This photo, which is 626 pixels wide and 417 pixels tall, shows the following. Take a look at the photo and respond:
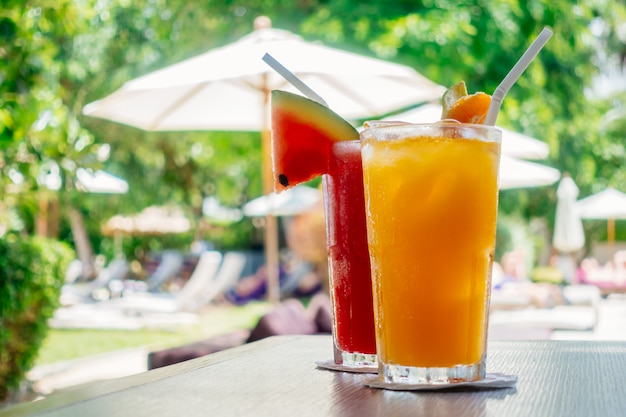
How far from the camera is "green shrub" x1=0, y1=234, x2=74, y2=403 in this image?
224 inches

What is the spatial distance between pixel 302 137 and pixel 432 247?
0.29m

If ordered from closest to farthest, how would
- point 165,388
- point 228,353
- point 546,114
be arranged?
point 165,388 < point 228,353 < point 546,114

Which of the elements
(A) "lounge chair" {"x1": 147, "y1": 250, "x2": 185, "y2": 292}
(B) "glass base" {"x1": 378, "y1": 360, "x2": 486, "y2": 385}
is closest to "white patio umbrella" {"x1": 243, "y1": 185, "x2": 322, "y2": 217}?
(A) "lounge chair" {"x1": 147, "y1": 250, "x2": 185, "y2": 292}

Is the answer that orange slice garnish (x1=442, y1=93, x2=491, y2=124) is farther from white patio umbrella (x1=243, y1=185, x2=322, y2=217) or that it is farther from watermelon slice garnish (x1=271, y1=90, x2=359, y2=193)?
white patio umbrella (x1=243, y1=185, x2=322, y2=217)

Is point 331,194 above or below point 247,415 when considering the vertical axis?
above

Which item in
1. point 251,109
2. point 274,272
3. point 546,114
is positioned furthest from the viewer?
point 546,114

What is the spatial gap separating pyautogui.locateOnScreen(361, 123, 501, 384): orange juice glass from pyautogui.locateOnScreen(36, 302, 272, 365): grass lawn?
26.3 feet

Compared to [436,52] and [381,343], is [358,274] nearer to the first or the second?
[381,343]

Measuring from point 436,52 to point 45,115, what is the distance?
4.32m

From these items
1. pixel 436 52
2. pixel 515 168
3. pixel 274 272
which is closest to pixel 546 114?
pixel 515 168

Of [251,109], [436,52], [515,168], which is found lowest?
[515,168]

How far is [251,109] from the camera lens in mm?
7707

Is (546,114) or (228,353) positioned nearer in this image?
(228,353)

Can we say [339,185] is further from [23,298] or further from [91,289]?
[91,289]
